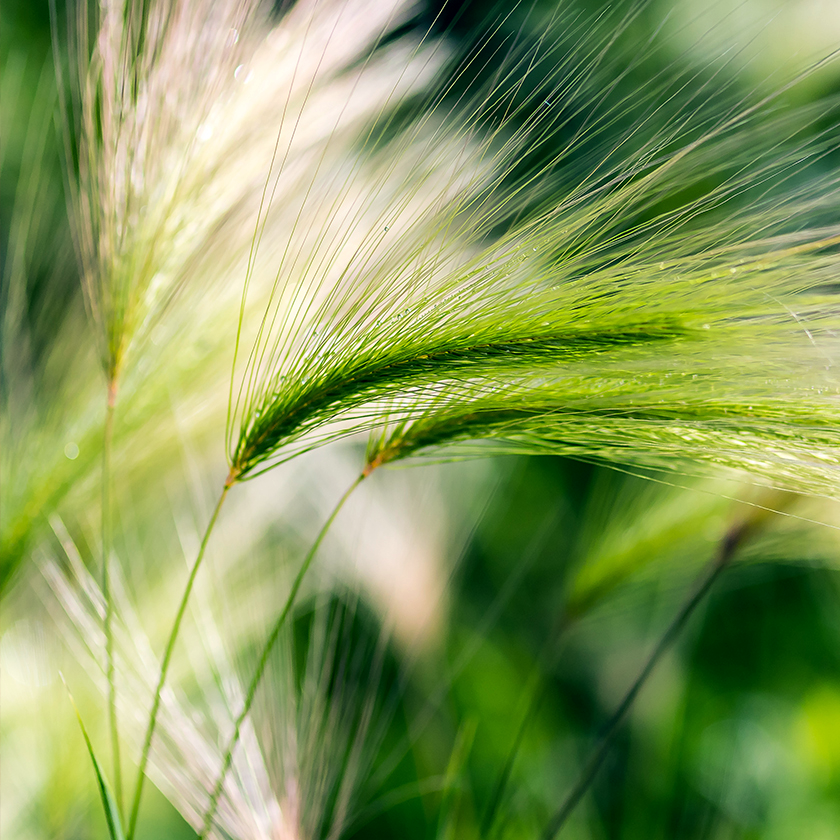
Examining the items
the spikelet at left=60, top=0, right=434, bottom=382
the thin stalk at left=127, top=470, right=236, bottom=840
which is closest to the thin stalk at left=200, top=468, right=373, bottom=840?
the thin stalk at left=127, top=470, right=236, bottom=840

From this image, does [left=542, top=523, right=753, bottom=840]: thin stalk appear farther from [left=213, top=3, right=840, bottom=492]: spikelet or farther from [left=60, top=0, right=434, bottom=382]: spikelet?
[left=60, top=0, right=434, bottom=382]: spikelet

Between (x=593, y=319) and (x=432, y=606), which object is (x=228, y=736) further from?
(x=593, y=319)

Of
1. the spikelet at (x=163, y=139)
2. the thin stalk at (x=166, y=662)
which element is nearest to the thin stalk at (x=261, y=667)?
the thin stalk at (x=166, y=662)

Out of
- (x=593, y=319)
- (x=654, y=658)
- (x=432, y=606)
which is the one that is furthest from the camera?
(x=432, y=606)

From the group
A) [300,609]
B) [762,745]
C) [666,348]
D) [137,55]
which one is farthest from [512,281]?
[762,745]

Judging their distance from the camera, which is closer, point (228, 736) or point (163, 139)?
point (163, 139)

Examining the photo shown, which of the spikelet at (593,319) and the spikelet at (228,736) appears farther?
the spikelet at (228,736)


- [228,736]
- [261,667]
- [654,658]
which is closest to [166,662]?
[261,667]

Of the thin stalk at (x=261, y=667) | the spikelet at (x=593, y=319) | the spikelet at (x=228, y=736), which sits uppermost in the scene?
the spikelet at (x=593, y=319)

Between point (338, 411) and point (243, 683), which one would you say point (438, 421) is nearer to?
point (338, 411)

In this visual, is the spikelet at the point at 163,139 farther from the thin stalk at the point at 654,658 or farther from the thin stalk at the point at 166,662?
the thin stalk at the point at 654,658
